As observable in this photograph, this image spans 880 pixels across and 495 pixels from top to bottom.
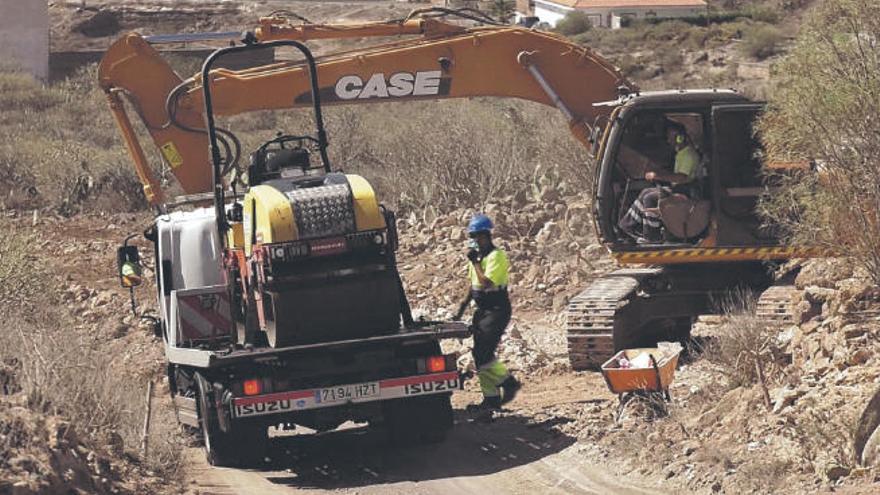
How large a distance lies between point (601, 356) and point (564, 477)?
4127 millimetres

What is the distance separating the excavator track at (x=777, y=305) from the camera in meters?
16.1

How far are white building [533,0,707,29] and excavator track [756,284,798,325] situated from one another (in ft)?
215

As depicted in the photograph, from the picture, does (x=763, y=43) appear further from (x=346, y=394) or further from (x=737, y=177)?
(x=346, y=394)

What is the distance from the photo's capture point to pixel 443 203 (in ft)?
89.4

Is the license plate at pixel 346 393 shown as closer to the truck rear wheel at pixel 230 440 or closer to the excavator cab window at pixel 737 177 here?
the truck rear wheel at pixel 230 440

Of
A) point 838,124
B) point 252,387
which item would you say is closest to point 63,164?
point 252,387

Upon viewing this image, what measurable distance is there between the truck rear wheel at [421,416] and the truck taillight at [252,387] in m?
1.22

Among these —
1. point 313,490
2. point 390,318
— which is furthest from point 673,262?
point 313,490

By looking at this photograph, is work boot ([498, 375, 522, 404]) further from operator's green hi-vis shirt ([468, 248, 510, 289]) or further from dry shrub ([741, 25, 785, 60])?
dry shrub ([741, 25, 785, 60])

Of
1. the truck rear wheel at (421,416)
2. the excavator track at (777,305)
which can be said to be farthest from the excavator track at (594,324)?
the truck rear wheel at (421,416)

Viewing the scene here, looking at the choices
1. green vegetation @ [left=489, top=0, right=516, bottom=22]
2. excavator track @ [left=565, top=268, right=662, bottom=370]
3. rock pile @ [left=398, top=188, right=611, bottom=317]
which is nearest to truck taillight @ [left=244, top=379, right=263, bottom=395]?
excavator track @ [left=565, top=268, right=662, bottom=370]

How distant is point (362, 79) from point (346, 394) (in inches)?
214

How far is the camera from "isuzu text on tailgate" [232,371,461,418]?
13617 mm

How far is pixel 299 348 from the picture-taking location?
13.7m
